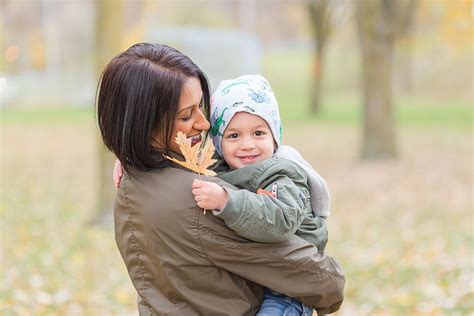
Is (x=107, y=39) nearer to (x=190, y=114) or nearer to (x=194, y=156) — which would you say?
(x=190, y=114)

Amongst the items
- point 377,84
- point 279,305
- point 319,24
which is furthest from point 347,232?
point 319,24

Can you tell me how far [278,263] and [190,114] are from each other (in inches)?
20.4

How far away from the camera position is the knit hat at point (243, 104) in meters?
2.47

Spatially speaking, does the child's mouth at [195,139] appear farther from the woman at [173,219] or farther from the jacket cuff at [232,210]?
the jacket cuff at [232,210]

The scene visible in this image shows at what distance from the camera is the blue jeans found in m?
2.41

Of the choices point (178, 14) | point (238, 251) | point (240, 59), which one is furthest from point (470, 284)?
point (178, 14)

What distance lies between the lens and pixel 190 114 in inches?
92.7

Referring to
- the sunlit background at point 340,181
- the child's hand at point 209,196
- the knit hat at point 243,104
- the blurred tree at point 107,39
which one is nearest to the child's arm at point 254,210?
the child's hand at point 209,196

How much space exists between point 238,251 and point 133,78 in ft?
1.92

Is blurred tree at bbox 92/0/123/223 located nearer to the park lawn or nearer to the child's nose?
the park lawn

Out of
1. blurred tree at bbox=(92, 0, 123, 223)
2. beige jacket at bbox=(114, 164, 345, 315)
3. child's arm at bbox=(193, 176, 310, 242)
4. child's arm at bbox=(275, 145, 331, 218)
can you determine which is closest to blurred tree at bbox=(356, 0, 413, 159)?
blurred tree at bbox=(92, 0, 123, 223)

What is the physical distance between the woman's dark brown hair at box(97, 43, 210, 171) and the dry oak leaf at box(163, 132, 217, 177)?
2.9 inches

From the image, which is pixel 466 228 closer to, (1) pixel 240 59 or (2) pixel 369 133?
(2) pixel 369 133

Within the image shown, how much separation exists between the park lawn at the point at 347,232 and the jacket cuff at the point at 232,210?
3.90 metres
